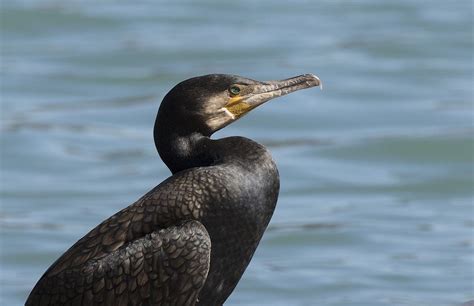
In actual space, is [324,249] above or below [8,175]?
below

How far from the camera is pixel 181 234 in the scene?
8.66m

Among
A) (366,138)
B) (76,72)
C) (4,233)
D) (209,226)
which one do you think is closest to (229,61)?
(76,72)

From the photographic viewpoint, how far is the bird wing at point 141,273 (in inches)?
341

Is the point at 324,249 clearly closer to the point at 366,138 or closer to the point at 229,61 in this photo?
the point at 366,138

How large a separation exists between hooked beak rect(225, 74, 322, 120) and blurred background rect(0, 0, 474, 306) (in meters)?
5.09

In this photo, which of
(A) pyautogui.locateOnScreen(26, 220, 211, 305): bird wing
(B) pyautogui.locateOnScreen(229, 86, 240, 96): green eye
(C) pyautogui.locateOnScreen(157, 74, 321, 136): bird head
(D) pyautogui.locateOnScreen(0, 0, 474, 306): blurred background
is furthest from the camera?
(D) pyautogui.locateOnScreen(0, 0, 474, 306): blurred background

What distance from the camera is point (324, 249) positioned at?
15758mm

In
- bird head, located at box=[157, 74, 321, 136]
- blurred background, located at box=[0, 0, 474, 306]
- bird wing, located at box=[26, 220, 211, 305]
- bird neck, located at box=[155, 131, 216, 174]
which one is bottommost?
bird wing, located at box=[26, 220, 211, 305]

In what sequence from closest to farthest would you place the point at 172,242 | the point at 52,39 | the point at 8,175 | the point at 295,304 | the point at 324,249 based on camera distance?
1. the point at 172,242
2. the point at 295,304
3. the point at 324,249
4. the point at 8,175
5. the point at 52,39

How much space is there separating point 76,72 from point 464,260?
7.13m

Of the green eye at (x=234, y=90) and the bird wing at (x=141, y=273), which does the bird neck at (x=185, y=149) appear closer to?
the green eye at (x=234, y=90)

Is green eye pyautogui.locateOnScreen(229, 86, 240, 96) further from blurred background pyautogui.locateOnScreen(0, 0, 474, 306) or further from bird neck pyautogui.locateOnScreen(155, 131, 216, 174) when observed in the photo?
blurred background pyautogui.locateOnScreen(0, 0, 474, 306)

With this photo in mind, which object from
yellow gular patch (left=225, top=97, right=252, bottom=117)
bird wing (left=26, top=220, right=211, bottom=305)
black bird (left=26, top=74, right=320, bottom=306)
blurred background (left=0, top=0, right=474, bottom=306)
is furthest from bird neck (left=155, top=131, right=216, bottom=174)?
blurred background (left=0, top=0, right=474, bottom=306)

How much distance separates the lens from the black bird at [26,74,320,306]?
872 centimetres
